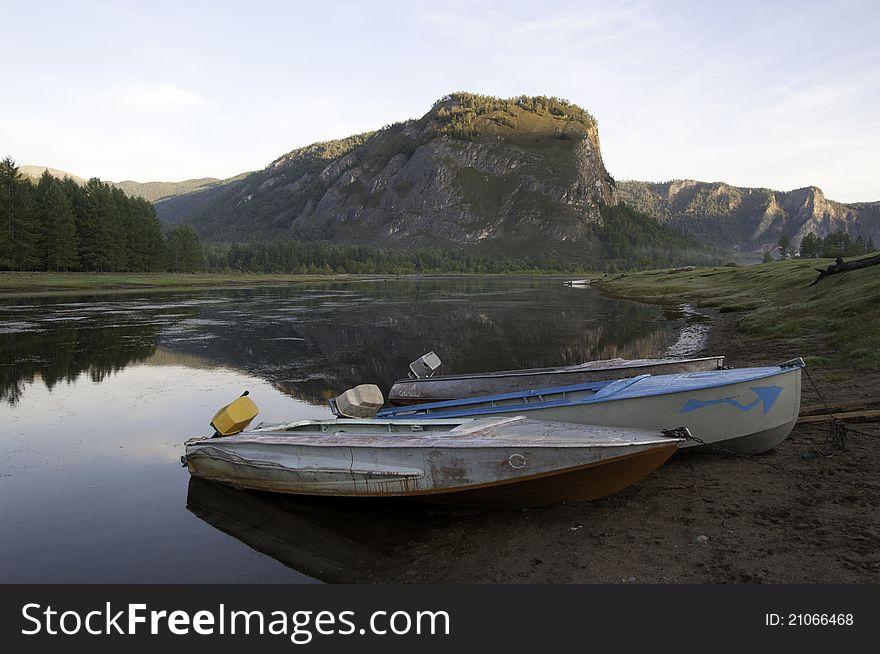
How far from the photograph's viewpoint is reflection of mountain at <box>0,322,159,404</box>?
20.5 meters

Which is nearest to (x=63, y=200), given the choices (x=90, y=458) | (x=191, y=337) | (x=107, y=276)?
(x=107, y=276)

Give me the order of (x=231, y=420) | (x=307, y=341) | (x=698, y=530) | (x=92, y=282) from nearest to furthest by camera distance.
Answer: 1. (x=698, y=530)
2. (x=231, y=420)
3. (x=307, y=341)
4. (x=92, y=282)

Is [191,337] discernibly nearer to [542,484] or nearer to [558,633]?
[542,484]

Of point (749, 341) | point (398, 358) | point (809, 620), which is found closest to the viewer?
point (809, 620)

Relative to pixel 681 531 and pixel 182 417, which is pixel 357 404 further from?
pixel 681 531

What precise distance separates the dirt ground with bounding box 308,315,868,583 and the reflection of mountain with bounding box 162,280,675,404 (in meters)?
10.0

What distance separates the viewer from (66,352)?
25625 millimetres

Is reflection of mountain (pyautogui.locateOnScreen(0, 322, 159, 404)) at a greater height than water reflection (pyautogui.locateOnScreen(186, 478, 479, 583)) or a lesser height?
greater

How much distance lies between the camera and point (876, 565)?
235 inches

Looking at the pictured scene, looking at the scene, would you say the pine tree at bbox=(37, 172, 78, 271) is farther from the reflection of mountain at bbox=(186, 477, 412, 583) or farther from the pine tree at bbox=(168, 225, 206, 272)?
Answer: the reflection of mountain at bbox=(186, 477, 412, 583)

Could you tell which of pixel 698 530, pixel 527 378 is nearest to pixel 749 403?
pixel 698 530

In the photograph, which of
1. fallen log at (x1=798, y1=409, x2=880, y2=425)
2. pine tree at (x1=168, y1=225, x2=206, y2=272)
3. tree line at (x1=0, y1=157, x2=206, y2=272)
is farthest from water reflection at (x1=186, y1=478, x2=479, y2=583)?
pine tree at (x1=168, y1=225, x2=206, y2=272)

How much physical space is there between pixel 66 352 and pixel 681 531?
2815cm

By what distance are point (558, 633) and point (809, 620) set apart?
2.50 m
